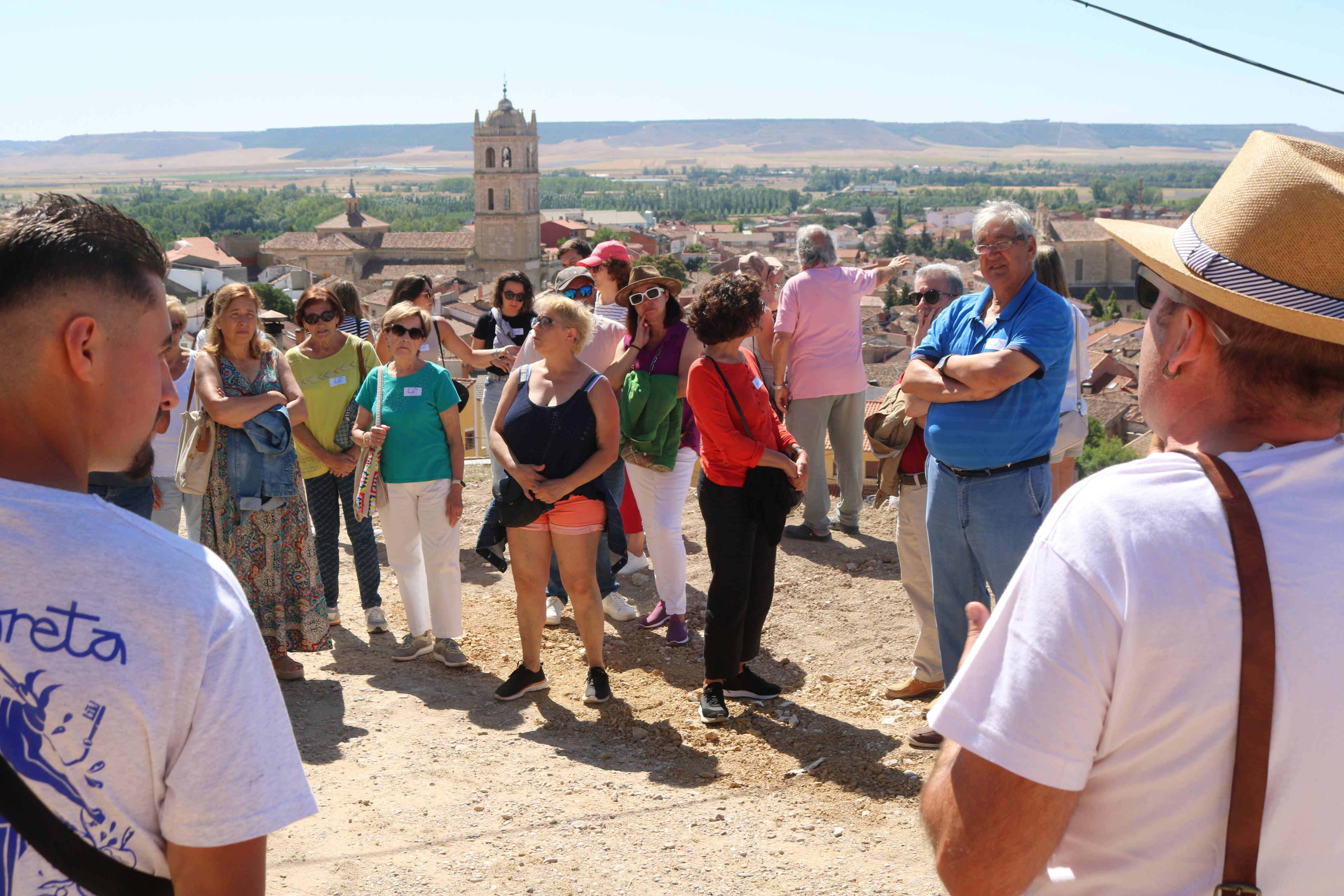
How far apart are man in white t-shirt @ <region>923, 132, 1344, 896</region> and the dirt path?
1865 millimetres

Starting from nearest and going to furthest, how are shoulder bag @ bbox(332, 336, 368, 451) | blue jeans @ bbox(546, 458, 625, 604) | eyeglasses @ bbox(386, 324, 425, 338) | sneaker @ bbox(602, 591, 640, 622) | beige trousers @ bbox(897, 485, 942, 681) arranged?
beige trousers @ bbox(897, 485, 942, 681) < eyeglasses @ bbox(386, 324, 425, 338) < shoulder bag @ bbox(332, 336, 368, 451) < blue jeans @ bbox(546, 458, 625, 604) < sneaker @ bbox(602, 591, 640, 622)

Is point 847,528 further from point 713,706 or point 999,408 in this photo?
point 999,408

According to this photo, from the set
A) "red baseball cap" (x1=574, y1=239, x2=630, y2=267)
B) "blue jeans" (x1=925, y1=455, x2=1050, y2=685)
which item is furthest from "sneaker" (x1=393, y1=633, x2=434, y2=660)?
"blue jeans" (x1=925, y1=455, x2=1050, y2=685)

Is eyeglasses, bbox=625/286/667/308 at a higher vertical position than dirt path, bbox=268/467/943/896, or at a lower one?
higher

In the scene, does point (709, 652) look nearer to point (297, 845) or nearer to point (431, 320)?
point (297, 845)

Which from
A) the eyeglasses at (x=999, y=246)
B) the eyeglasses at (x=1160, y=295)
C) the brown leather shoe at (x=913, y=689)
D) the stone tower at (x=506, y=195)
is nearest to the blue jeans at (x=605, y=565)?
the brown leather shoe at (x=913, y=689)

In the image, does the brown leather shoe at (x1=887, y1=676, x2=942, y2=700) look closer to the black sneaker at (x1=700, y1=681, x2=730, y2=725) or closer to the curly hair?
the black sneaker at (x1=700, y1=681, x2=730, y2=725)

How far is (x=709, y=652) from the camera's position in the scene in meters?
4.21

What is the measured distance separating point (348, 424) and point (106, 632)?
4.10 m

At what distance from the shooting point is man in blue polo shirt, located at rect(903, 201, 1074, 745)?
3420 mm

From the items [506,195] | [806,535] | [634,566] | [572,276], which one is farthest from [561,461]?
[506,195]

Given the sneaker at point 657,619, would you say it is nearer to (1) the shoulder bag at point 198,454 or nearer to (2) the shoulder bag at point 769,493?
(2) the shoulder bag at point 769,493

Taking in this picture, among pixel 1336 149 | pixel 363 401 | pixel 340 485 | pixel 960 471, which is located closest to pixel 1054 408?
pixel 960 471

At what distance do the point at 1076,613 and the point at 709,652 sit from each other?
3118mm
